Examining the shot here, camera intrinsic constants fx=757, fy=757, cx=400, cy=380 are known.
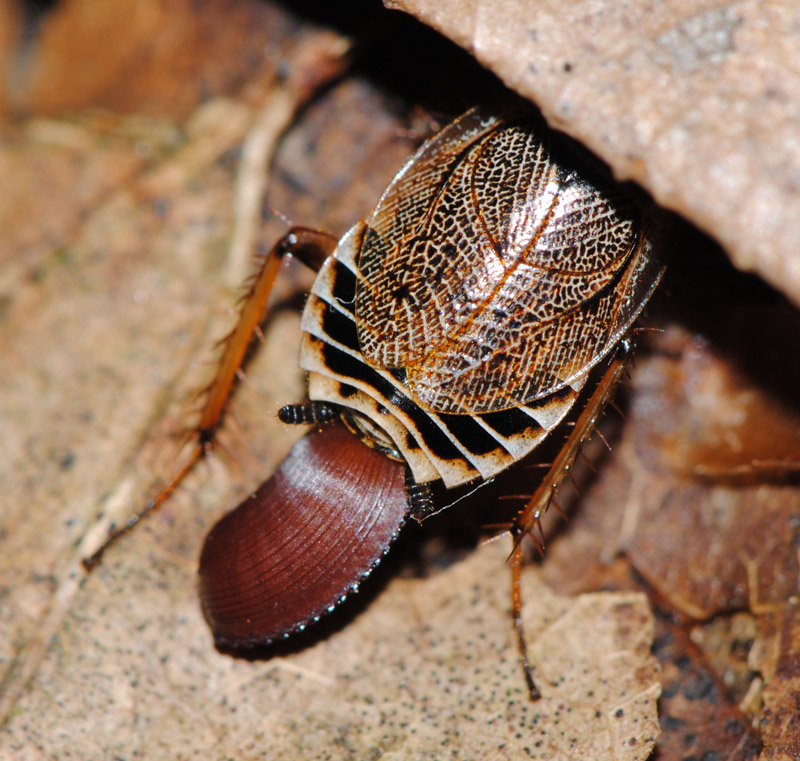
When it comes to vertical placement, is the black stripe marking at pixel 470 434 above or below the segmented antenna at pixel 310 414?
above

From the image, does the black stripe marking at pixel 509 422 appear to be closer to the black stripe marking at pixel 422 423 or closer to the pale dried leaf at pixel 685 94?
the black stripe marking at pixel 422 423

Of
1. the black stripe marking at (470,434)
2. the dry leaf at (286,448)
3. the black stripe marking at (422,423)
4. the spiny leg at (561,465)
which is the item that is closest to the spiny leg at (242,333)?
the dry leaf at (286,448)

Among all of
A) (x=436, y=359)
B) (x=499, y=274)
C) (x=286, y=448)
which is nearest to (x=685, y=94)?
(x=499, y=274)

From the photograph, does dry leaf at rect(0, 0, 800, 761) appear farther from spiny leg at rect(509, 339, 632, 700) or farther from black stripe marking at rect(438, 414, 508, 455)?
black stripe marking at rect(438, 414, 508, 455)

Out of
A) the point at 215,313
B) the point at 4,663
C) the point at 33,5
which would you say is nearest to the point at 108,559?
the point at 4,663

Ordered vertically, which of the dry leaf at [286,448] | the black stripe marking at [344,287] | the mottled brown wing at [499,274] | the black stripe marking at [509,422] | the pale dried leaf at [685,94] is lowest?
the dry leaf at [286,448]

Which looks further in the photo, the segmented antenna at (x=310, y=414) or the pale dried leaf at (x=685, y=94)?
the segmented antenna at (x=310, y=414)

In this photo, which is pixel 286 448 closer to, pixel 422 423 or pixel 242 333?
pixel 242 333
